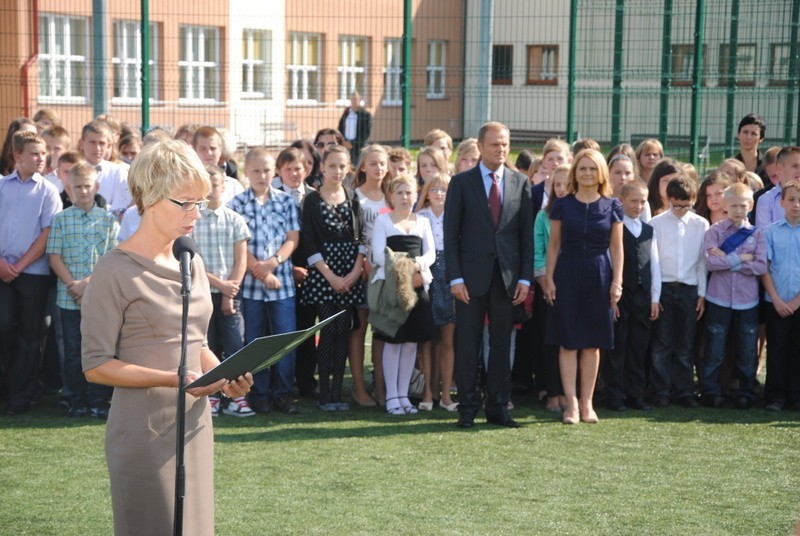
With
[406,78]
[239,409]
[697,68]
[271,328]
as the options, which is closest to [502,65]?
[406,78]

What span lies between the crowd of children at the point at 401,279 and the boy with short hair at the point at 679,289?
13 millimetres

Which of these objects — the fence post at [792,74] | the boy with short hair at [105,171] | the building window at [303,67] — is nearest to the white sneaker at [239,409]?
the boy with short hair at [105,171]

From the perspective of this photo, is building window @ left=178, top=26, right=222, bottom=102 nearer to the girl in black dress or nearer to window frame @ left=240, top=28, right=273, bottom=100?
window frame @ left=240, top=28, right=273, bottom=100

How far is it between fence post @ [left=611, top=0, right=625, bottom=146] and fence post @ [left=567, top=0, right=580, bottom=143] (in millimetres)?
547

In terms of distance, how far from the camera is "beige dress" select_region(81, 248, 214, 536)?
3.77 m

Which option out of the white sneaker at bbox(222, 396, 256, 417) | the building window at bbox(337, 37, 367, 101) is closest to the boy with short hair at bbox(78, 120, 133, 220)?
the white sneaker at bbox(222, 396, 256, 417)

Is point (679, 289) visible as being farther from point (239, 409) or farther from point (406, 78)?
point (406, 78)

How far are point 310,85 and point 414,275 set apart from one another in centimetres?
1226

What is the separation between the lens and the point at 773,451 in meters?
7.37

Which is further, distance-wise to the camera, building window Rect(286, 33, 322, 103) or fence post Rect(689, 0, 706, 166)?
building window Rect(286, 33, 322, 103)

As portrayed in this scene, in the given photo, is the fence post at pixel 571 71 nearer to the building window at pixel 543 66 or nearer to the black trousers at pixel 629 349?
the building window at pixel 543 66

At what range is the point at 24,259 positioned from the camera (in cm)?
809

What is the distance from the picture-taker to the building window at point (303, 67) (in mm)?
19047

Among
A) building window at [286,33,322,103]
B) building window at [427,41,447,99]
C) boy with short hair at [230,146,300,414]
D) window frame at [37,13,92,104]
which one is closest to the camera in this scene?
boy with short hair at [230,146,300,414]
